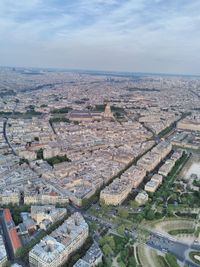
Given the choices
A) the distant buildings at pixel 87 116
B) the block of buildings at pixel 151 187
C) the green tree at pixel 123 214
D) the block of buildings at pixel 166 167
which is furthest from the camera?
the distant buildings at pixel 87 116

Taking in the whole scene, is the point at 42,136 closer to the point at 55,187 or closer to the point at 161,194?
the point at 55,187

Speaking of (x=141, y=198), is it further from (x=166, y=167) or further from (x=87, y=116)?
(x=87, y=116)

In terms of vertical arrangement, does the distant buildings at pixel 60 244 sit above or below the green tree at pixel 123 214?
above

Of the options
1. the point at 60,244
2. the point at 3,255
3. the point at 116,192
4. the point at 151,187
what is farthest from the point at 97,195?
the point at 3,255

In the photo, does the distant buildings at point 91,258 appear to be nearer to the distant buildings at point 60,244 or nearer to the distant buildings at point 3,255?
the distant buildings at point 60,244

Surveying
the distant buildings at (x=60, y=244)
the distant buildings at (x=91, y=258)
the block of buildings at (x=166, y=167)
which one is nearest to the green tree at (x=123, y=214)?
the distant buildings at (x=60, y=244)

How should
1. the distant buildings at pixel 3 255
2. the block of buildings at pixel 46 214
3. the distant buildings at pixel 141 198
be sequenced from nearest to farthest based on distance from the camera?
the distant buildings at pixel 3 255
the block of buildings at pixel 46 214
the distant buildings at pixel 141 198

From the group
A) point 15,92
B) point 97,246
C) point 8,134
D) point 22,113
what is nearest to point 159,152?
point 97,246
